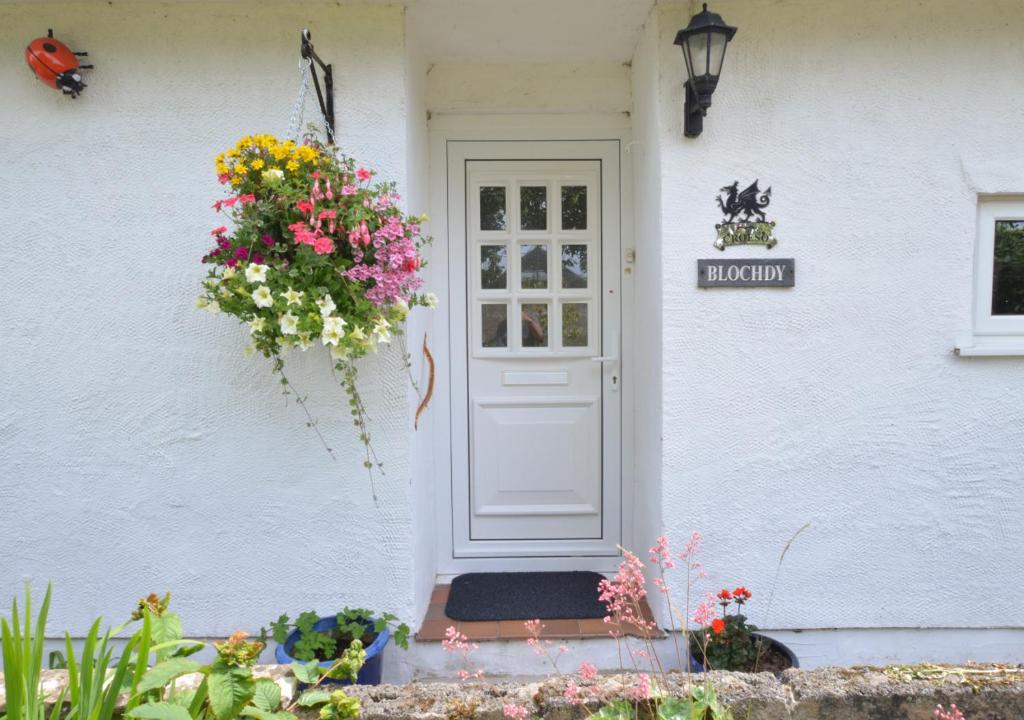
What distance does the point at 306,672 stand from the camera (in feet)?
6.09

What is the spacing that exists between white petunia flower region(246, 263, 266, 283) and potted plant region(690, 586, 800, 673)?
205 cm

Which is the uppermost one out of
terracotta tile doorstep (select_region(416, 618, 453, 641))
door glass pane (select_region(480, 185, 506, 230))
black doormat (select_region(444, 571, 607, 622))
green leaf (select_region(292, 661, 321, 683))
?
door glass pane (select_region(480, 185, 506, 230))

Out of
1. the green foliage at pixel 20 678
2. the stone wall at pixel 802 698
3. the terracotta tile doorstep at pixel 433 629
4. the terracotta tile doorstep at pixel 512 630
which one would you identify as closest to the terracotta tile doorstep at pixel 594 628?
the terracotta tile doorstep at pixel 512 630

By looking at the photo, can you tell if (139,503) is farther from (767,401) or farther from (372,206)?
(767,401)

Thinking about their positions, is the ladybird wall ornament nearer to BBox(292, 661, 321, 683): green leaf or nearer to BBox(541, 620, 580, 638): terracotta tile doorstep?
BBox(292, 661, 321, 683): green leaf

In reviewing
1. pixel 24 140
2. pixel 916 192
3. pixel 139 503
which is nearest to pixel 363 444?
pixel 139 503

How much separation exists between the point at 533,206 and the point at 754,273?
119cm

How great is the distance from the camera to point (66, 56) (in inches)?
104

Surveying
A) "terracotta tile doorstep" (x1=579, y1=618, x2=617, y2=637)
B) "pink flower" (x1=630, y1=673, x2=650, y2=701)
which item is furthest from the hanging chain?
"terracotta tile doorstep" (x1=579, y1=618, x2=617, y2=637)

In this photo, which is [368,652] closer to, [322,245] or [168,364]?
[168,364]

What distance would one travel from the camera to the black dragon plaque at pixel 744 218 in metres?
2.78

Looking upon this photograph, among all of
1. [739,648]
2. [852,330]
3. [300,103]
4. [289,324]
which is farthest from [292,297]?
[852,330]

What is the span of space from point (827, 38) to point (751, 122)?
18.4 inches

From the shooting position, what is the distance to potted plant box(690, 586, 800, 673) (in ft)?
8.56
